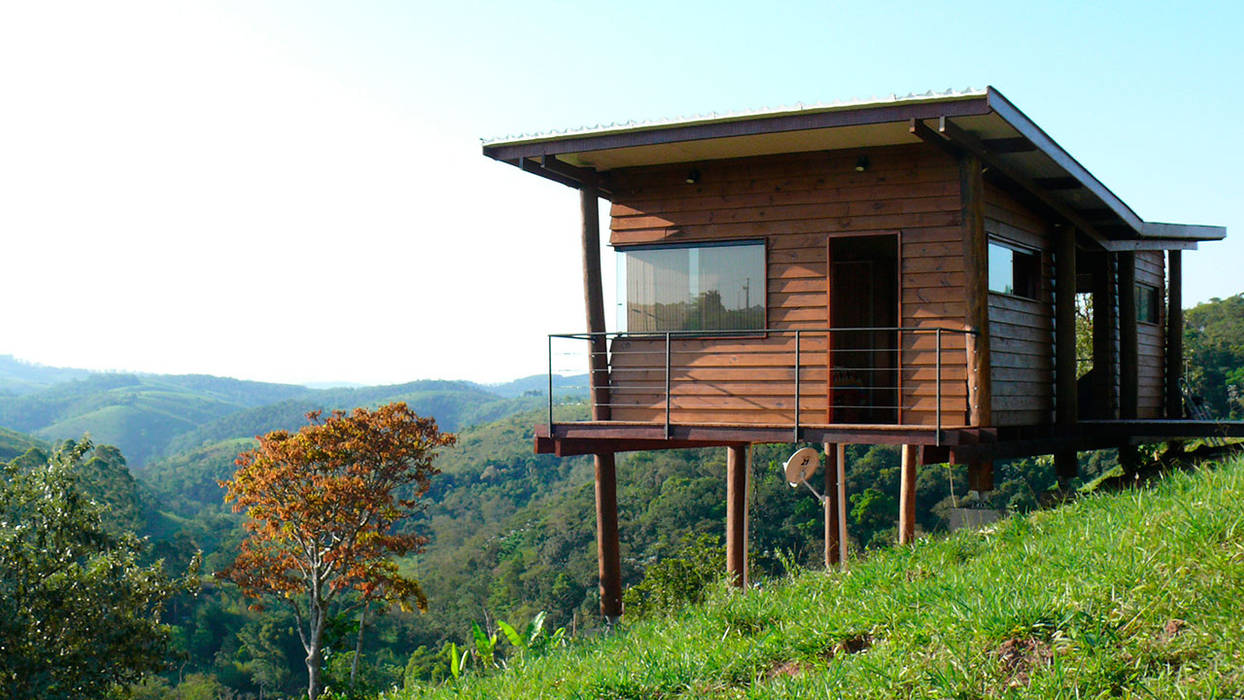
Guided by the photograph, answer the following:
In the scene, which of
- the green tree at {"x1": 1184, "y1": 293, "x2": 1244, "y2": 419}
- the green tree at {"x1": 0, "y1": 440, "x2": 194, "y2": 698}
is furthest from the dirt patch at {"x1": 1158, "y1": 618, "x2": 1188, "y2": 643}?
the green tree at {"x1": 1184, "y1": 293, "x2": 1244, "y2": 419}

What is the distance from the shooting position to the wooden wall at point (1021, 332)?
10531 millimetres

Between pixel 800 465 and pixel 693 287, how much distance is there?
2461 millimetres

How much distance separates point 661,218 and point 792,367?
2.19 m

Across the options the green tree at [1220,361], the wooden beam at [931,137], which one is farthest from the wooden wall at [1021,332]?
the green tree at [1220,361]

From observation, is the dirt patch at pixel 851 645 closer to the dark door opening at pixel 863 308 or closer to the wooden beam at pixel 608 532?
the wooden beam at pixel 608 532

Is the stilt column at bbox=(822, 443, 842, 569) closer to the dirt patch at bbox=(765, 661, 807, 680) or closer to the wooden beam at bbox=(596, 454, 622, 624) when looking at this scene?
the wooden beam at bbox=(596, 454, 622, 624)

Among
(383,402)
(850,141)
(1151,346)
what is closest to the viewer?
(850,141)

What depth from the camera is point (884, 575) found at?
6.92 metres

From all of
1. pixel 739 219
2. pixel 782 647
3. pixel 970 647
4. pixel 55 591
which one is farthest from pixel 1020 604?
pixel 55 591

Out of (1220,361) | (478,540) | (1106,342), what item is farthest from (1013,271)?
(478,540)

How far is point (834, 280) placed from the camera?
12758mm

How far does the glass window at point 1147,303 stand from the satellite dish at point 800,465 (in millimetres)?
6245

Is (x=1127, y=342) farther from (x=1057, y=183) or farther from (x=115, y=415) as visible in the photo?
(x=115, y=415)

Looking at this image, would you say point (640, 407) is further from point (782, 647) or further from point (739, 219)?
point (782, 647)
